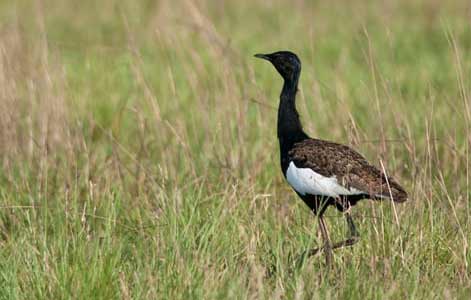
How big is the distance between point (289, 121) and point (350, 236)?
77cm

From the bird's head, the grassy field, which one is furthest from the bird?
the bird's head

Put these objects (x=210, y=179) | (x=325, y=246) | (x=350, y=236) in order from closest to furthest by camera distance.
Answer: (x=325, y=246), (x=350, y=236), (x=210, y=179)

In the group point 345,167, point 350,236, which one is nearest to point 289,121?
point 345,167

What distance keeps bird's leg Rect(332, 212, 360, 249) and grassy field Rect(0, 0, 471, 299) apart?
0.05 m

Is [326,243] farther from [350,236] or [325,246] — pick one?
[350,236]

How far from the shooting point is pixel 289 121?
5453 millimetres

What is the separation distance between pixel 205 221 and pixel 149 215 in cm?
43

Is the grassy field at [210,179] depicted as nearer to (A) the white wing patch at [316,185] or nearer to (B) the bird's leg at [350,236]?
(B) the bird's leg at [350,236]

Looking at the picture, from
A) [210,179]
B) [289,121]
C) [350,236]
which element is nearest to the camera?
[350,236]

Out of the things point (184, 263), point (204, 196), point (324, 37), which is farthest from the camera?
point (324, 37)

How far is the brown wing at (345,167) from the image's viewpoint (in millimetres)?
4871

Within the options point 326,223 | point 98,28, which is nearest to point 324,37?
point 98,28

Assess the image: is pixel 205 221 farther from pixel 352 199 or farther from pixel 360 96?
pixel 360 96

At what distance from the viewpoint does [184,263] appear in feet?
14.3
